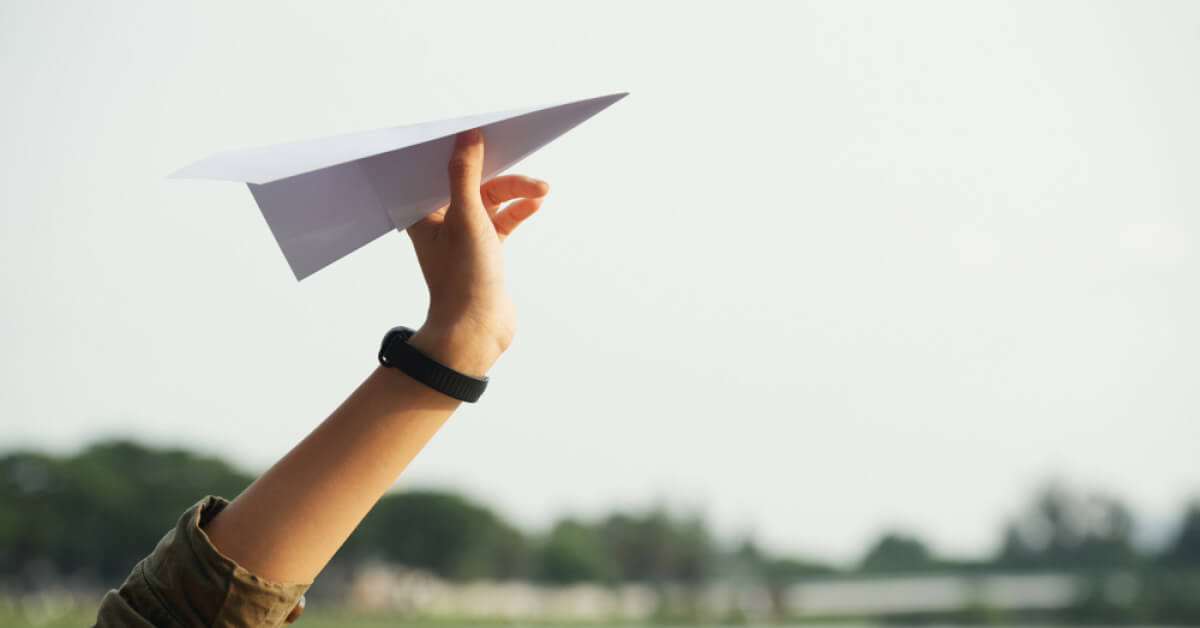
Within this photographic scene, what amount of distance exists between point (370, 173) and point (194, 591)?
0.35 meters

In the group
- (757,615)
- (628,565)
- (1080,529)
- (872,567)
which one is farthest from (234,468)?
(1080,529)

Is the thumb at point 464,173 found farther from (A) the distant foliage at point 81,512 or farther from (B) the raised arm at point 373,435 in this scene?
(A) the distant foliage at point 81,512

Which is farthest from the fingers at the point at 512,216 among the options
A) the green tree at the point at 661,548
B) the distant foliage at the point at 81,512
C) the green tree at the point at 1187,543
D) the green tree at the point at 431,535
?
the green tree at the point at 661,548

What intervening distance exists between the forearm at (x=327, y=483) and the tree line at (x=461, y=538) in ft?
181

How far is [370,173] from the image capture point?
0.85 metres

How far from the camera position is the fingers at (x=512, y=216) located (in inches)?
42.2

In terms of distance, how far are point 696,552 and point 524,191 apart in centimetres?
7608

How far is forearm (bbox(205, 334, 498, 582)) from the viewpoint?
737 mm

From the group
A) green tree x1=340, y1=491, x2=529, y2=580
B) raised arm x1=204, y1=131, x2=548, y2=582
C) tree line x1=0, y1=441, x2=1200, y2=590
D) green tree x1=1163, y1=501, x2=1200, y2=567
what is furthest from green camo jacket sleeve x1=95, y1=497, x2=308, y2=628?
green tree x1=340, y1=491, x2=529, y2=580

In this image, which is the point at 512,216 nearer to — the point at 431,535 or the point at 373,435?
the point at 373,435

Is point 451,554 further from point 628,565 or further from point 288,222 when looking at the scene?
point 288,222

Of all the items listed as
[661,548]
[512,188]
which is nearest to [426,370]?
[512,188]

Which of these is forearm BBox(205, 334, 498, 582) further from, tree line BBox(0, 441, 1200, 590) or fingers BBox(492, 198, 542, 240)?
tree line BBox(0, 441, 1200, 590)

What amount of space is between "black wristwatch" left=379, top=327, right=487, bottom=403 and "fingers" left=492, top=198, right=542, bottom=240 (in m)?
0.32
